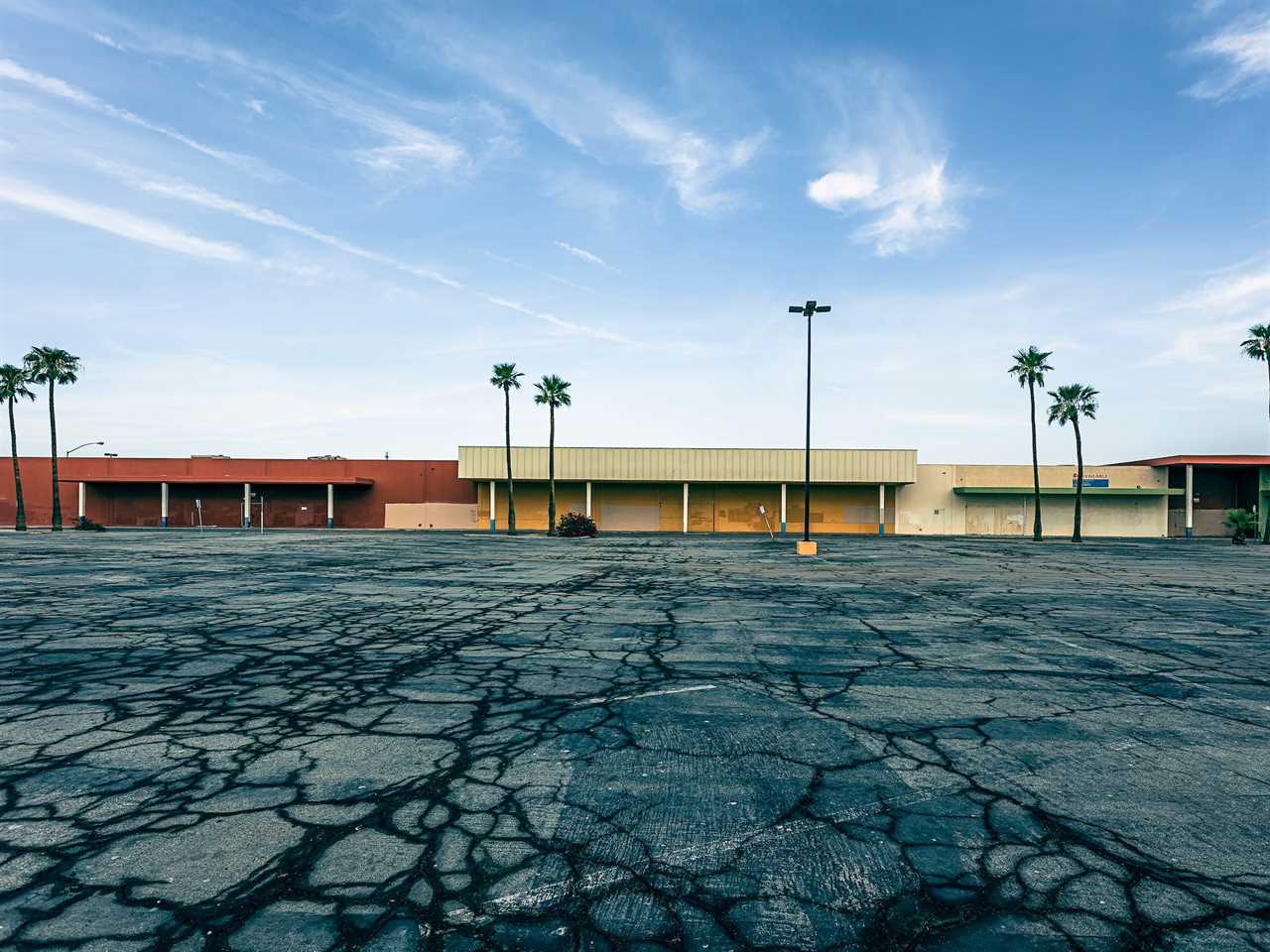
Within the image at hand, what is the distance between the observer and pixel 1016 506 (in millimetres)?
47594

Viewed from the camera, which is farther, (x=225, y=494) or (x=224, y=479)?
(x=225, y=494)

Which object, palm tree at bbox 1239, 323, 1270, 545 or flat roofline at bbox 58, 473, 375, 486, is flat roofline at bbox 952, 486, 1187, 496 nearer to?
palm tree at bbox 1239, 323, 1270, 545

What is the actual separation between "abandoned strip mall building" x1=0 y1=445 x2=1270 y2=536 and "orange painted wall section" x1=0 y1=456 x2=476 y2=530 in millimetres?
92

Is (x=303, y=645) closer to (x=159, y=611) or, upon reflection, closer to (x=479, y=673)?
(x=479, y=673)

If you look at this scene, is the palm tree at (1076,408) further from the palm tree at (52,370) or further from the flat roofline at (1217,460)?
the palm tree at (52,370)

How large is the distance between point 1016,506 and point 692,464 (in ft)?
77.2

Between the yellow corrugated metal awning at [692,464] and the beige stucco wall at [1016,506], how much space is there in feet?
11.8

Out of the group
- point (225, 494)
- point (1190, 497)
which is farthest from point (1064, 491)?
point (225, 494)

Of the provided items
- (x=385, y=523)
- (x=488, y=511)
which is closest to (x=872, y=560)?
(x=488, y=511)

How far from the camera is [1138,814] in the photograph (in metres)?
4.13

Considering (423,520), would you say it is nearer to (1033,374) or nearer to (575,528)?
Answer: (575,528)

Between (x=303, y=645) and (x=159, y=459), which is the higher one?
(x=159, y=459)

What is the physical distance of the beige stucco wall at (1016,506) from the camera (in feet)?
154

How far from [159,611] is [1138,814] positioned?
1328 centimetres
